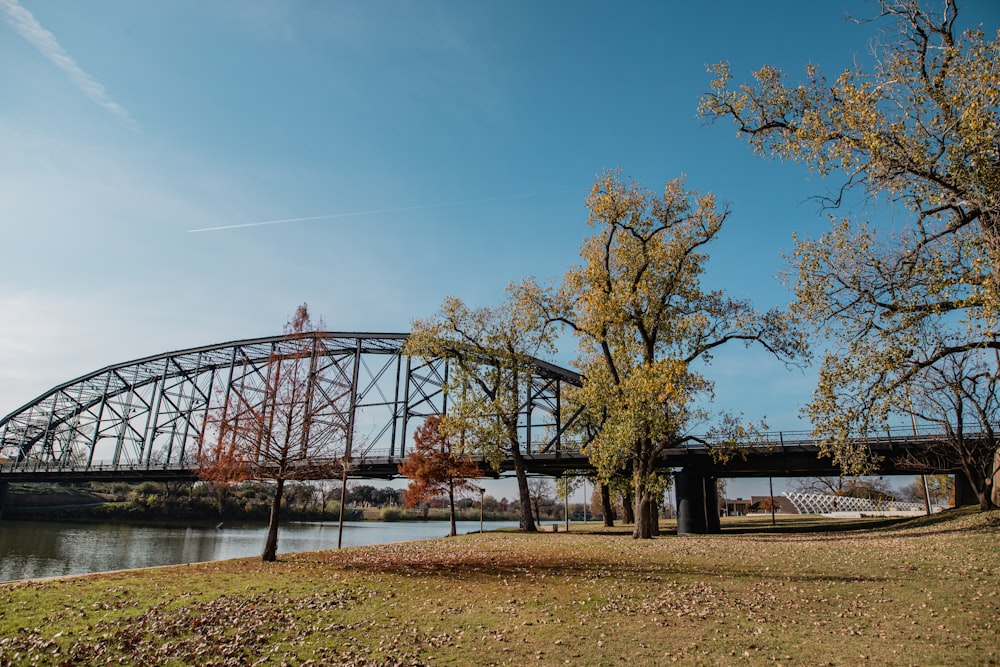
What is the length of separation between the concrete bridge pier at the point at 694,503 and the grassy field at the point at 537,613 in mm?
21930

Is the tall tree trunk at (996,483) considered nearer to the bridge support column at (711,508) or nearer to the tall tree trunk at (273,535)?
the bridge support column at (711,508)

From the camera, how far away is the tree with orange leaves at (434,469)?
40.1 meters

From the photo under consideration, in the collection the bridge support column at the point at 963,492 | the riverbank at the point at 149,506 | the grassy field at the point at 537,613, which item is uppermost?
the bridge support column at the point at 963,492

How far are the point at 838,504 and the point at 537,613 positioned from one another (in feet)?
369

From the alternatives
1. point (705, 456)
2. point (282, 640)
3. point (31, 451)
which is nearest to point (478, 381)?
point (705, 456)

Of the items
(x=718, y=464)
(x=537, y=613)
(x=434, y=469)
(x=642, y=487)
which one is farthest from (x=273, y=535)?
(x=718, y=464)

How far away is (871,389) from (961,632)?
833 centimetres

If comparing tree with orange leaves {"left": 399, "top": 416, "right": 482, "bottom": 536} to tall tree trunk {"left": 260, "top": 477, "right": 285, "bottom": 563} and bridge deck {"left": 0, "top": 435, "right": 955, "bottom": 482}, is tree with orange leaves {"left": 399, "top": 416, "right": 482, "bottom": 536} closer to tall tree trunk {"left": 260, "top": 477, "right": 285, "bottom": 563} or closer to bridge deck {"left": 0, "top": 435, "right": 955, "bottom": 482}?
bridge deck {"left": 0, "top": 435, "right": 955, "bottom": 482}

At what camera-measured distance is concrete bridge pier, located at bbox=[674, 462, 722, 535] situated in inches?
1521

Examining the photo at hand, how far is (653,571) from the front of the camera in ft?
51.2

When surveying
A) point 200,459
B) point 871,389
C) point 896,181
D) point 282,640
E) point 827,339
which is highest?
point 896,181

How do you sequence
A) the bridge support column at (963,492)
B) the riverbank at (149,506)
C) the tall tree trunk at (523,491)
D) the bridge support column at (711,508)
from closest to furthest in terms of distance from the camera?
the bridge support column at (963,492) < the tall tree trunk at (523,491) < the bridge support column at (711,508) < the riverbank at (149,506)

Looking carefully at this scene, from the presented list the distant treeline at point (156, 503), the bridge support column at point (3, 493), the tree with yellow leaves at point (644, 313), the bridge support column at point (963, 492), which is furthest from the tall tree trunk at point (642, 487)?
the bridge support column at point (3, 493)

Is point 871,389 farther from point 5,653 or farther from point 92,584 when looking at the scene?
point 92,584
